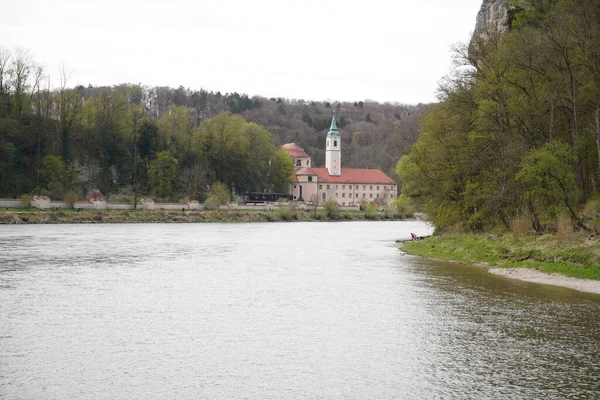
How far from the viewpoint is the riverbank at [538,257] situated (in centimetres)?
2572

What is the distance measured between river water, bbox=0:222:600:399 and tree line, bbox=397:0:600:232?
21.9ft

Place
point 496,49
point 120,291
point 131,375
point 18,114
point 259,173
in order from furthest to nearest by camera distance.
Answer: point 259,173, point 18,114, point 496,49, point 120,291, point 131,375

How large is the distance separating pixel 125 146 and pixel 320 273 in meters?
79.7

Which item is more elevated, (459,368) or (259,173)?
(259,173)

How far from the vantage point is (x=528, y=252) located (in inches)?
1191

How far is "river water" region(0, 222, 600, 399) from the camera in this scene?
12.6 metres

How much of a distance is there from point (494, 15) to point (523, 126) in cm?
1407

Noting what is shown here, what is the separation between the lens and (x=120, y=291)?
79.1 ft

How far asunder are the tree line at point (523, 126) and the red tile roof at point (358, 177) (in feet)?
359

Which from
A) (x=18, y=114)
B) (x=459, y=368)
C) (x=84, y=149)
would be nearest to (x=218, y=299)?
(x=459, y=368)

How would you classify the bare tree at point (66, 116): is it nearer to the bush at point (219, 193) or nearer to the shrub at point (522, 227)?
the bush at point (219, 193)

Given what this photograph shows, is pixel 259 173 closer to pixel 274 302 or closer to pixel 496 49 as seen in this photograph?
pixel 496 49

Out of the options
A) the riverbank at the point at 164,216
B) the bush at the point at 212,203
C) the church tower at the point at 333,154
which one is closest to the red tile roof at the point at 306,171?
the church tower at the point at 333,154

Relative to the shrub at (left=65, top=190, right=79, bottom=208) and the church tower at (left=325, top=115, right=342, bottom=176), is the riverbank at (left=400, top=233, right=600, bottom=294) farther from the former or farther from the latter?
the church tower at (left=325, top=115, right=342, bottom=176)
